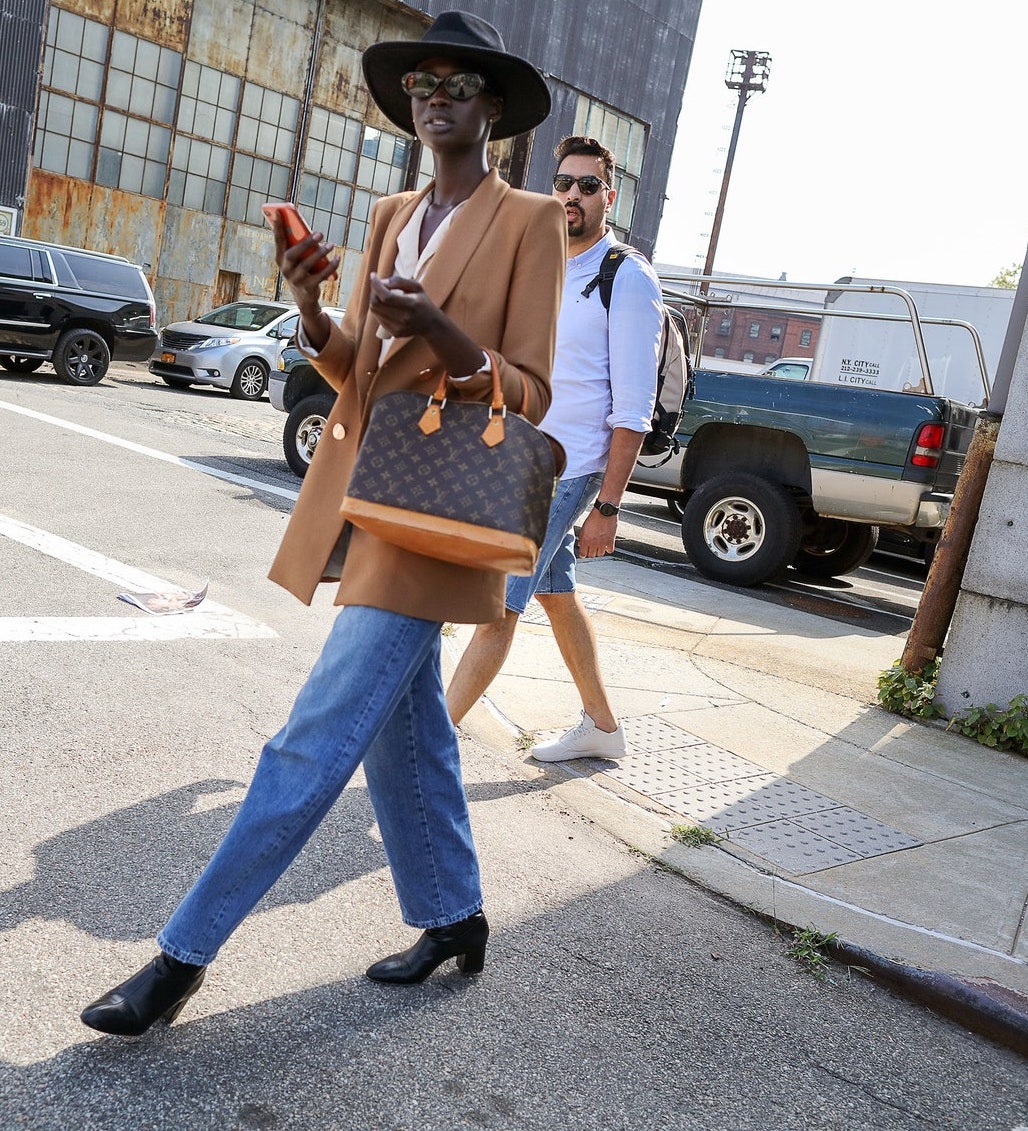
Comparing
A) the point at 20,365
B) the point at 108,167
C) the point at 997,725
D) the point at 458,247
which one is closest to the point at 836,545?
the point at 997,725

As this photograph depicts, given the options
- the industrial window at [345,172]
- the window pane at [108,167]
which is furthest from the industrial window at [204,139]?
the industrial window at [345,172]

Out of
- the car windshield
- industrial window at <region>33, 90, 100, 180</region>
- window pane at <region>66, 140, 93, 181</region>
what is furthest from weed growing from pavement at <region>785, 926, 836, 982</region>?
window pane at <region>66, 140, 93, 181</region>

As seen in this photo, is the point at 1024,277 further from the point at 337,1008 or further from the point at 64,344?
the point at 64,344

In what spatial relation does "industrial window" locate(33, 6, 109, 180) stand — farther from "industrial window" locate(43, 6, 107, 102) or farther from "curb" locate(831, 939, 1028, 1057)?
"curb" locate(831, 939, 1028, 1057)

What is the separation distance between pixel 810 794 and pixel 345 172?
83.5 feet

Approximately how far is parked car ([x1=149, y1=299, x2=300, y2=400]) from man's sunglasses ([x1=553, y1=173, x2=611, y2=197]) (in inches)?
583

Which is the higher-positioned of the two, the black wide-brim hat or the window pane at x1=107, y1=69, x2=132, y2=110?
the window pane at x1=107, y1=69, x2=132, y2=110

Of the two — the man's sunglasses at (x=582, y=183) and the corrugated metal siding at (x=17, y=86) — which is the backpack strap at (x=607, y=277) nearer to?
the man's sunglasses at (x=582, y=183)

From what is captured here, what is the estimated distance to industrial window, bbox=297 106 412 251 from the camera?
26766 millimetres

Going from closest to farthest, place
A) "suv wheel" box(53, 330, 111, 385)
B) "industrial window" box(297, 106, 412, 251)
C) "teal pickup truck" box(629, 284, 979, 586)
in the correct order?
"teal pickup truck" box(629, 284, 979, 586) → "suv wheel" box(53, 330, 111, 385) → "industrial window" box(297, 106, 412, 251)

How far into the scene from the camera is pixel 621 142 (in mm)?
32625

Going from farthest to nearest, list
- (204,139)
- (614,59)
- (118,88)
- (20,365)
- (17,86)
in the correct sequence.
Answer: (614,59) → (204,139) → (118,88) → (17,86) → (20,365)

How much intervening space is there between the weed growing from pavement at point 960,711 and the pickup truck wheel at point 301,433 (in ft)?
20.5

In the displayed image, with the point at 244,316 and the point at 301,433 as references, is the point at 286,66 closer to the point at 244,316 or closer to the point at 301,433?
the point at 244,316
